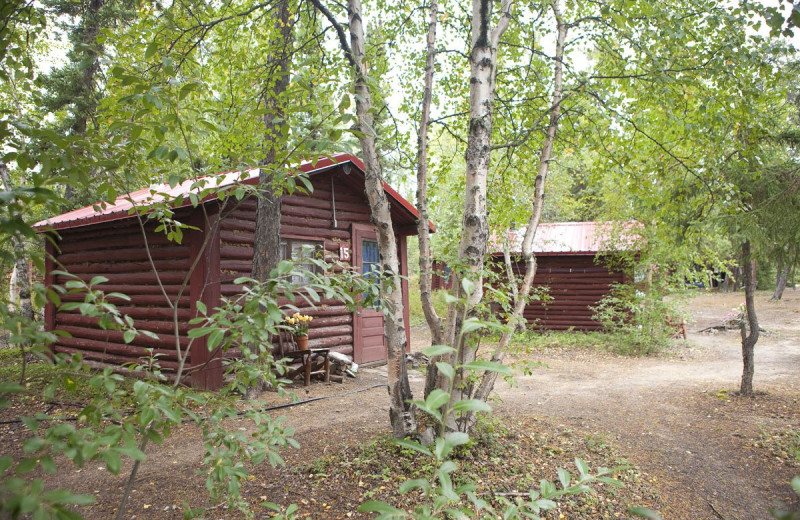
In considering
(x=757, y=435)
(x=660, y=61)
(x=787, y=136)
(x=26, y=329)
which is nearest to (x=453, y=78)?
(x=660, y=61)

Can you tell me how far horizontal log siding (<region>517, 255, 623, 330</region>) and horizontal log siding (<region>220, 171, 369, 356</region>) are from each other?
733cm

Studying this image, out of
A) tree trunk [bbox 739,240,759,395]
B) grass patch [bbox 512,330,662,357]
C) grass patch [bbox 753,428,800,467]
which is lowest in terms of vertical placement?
grass patch [bbox 512,330,662,357]

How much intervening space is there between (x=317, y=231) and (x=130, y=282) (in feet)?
10.6

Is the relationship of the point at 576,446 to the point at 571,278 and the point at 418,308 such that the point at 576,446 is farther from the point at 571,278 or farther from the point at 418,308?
the point at 418,308

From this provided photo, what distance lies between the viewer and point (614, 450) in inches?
177

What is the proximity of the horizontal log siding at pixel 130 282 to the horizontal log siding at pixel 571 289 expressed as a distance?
10.3 meters

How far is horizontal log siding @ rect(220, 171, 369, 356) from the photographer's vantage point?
7.34 meters

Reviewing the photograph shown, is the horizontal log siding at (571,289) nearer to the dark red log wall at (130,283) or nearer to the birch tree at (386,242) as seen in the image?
the dark red log wall at (130,283)

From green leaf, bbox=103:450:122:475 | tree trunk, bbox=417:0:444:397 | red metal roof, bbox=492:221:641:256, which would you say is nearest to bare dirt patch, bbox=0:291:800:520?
tree trunk, bbox=417:0:444:397

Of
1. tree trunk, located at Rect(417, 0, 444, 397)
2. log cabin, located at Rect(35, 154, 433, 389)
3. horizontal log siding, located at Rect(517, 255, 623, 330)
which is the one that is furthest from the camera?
horizontal log siding, located at Rect(517, 255, 623, 330)

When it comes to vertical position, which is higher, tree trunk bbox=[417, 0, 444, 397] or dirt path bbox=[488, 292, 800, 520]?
tree trunk bbox=[417, 0, 444, 397]

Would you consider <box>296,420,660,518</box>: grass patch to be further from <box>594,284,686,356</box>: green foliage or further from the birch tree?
<box>594,284,686,356</box>: green foliage

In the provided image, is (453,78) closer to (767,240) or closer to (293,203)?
(293,203)

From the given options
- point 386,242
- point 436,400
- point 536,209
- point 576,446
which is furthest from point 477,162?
point 436,400
